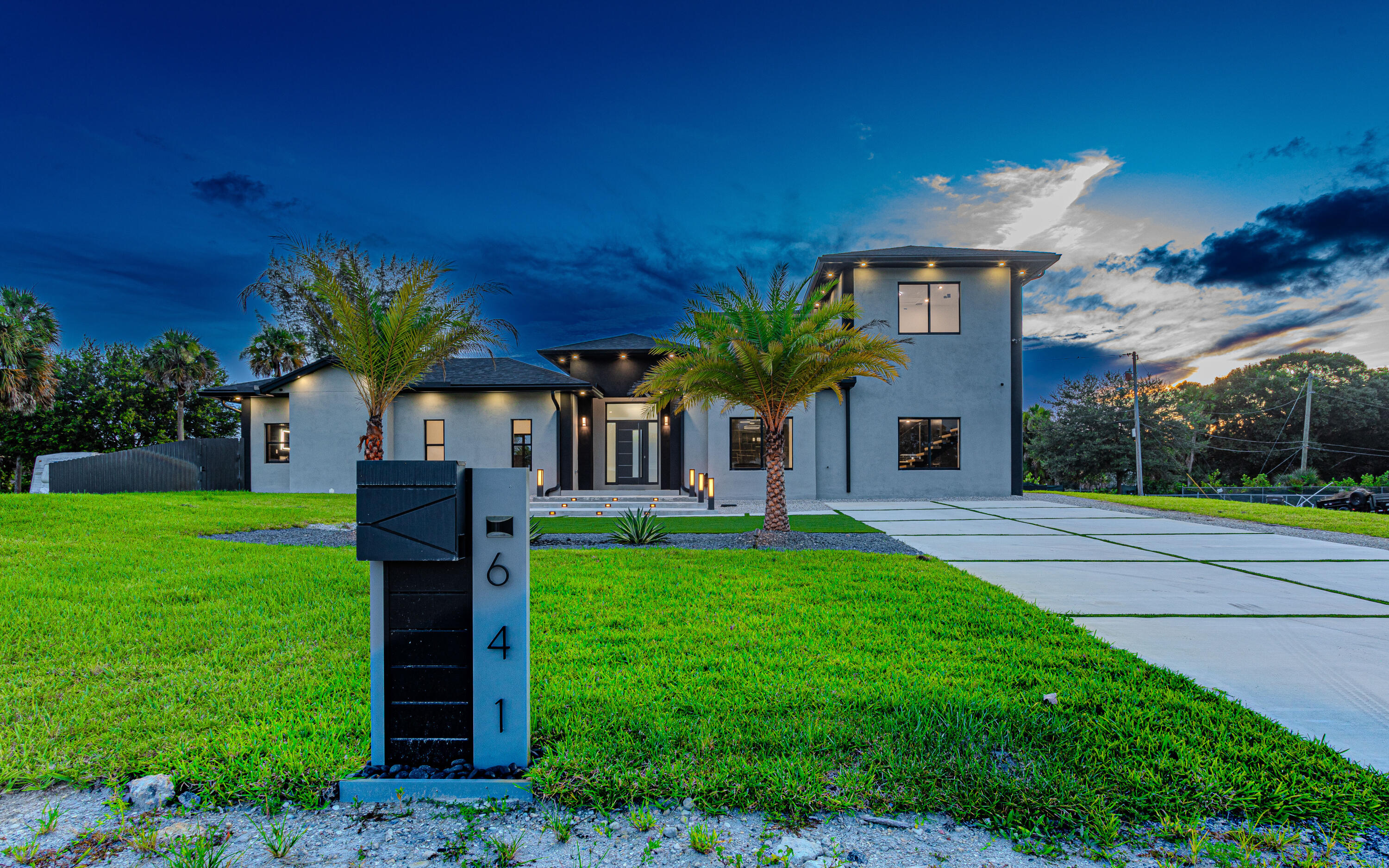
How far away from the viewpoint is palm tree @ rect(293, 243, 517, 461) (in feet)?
34.4

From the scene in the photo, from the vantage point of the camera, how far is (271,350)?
27000mm

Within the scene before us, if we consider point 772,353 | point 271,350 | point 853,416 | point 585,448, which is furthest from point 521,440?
point 271,350

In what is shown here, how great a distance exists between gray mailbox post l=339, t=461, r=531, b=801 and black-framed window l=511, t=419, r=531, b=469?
15.9 metres

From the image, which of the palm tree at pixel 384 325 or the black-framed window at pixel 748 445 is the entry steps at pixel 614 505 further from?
the palm tree at pixel 384 325

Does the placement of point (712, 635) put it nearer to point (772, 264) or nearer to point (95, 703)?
point (95, 703)

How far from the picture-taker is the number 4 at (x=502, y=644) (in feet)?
6.23

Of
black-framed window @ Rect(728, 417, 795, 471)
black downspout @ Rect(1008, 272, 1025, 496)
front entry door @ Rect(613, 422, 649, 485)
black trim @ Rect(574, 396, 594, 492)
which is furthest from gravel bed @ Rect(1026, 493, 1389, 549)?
black trim @ Rect(574, 396, 594, 492)

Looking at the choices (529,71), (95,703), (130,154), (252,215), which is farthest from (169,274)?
(95,703)

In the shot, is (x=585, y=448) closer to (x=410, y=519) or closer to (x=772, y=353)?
(x=772, y=353)

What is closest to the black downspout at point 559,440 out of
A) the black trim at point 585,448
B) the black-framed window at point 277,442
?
the black trim at point 585,448

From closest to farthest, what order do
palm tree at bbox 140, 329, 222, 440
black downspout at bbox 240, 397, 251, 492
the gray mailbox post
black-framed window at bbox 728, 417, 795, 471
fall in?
the gray mailbox post
black-framed window at bbox 728, 417, 795, 471
black downspout at bbox 240, 397, 251, 492
palm tree at bbox 140, 329, 222, 440

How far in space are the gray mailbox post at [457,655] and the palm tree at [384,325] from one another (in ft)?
33.5

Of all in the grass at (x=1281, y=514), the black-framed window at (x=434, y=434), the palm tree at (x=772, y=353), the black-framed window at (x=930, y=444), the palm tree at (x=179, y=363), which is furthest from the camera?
the palm tree at (x=179, y=363)

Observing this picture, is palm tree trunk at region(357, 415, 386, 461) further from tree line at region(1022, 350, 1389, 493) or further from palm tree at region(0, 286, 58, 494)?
tree line at region(1022, 350, 1389, 493)
